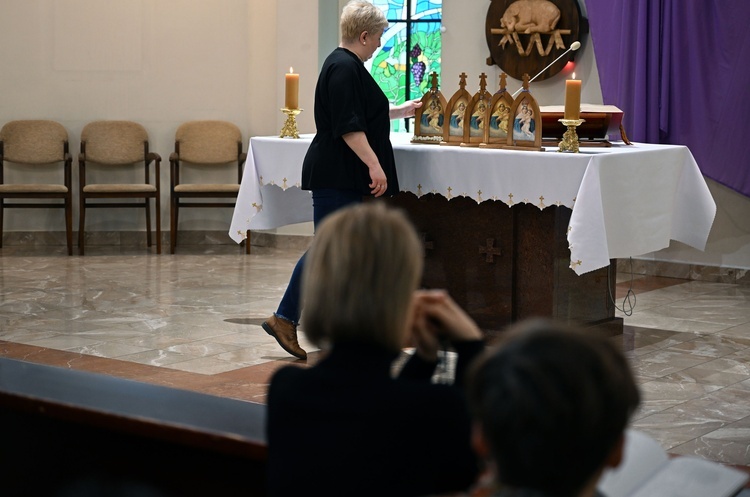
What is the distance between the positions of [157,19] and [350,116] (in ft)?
15.1

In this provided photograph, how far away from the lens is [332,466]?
1.52 metres

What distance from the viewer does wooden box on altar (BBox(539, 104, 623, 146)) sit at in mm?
5285

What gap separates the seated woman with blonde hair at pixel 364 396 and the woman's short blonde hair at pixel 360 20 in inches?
131

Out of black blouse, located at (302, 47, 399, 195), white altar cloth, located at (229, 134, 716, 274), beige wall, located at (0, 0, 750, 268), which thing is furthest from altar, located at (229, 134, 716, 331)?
beige wall, located at (0, 0, 750, 268)

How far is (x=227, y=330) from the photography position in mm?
5672

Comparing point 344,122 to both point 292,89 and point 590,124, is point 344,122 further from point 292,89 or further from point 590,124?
point 590,124

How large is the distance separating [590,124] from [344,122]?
4.23 feet

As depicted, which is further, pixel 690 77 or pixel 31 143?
pixel 31 143

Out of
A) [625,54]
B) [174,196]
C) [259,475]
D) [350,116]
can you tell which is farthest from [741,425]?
[174,196]

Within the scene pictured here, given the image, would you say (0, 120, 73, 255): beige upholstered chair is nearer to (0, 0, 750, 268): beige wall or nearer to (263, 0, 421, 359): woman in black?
(0, 0, 750, 268): beige wall

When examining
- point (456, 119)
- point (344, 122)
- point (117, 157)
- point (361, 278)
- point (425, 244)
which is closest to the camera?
point (361, 278)

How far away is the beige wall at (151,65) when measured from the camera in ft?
28.8

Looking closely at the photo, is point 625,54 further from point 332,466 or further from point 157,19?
point 332,466

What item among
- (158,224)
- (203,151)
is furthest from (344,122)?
(203,151)
